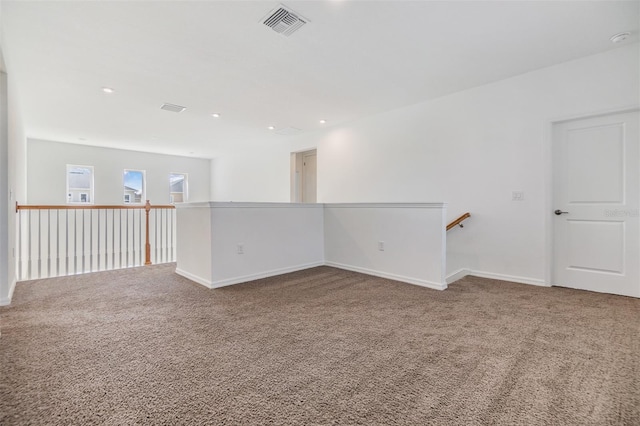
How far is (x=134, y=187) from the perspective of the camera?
8516mm

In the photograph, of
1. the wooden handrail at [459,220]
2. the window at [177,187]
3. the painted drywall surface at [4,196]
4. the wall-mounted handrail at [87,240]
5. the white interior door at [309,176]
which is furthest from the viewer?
the window at [177,187]

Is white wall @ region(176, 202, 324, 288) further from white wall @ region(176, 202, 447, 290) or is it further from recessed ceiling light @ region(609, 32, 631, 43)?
recessed ceiling light @ region(609, 32, 631, 43)

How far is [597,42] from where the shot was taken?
2.99 meters

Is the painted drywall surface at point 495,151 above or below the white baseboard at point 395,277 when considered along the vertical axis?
above

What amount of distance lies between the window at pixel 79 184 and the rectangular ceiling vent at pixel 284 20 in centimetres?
757

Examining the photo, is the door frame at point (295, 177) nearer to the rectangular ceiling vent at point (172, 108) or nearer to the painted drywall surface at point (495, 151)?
the painted drywall surface at point (495, 151)

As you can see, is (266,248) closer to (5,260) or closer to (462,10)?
(5,260)

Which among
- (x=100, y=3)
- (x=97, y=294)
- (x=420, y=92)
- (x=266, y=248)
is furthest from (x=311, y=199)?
(x=100, y=3)

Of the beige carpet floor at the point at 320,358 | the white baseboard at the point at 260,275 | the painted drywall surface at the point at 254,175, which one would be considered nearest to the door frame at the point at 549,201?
A: the beige carpet floor at the point at 320,358

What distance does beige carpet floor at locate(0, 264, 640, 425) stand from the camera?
1397 millimetres


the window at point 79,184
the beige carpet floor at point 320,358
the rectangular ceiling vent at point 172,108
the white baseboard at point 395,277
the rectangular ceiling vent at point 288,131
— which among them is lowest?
the beige carpet floor at point 320,358

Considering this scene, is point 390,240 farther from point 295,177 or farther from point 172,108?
point 172,108

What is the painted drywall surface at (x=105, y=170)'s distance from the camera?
7031 mm

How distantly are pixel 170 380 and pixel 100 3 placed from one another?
9.38 feet
